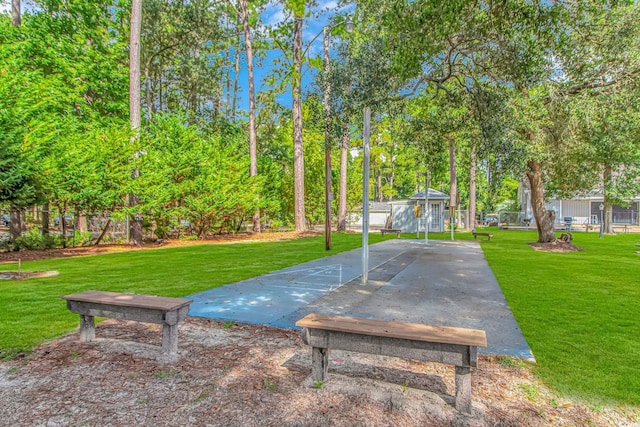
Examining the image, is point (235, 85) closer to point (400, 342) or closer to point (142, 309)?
point (142, 309)

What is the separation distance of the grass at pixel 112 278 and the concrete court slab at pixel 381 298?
3.23 feet

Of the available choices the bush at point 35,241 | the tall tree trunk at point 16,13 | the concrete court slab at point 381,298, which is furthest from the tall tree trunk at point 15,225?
the concrete court slab at point 381,298

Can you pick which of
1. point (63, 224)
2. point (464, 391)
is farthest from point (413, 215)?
point (464, 391)

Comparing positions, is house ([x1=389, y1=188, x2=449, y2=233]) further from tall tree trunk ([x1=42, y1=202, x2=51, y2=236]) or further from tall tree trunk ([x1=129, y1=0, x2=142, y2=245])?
tall tree trunk ([x1=42, y1=202, x2=51, y2=236])

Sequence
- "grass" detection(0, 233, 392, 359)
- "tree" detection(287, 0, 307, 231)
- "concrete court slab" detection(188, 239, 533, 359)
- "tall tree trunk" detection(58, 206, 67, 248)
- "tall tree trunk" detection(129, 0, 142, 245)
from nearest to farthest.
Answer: "grass" detection(0, 233, 392, 359)
"concrete court slab" detection(188, 239, 533, 359)
"tall tree trunk" detection(58, 206, 67, 248)
"tall tree trunk" detection(129, 0, 142, 245)
"tree" detection(287, 0, 307, 231)

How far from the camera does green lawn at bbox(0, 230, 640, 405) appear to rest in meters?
3.54

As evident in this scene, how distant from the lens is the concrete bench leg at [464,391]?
108 inches

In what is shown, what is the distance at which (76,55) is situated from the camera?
17797mm

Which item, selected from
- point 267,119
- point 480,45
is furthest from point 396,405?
point 267,119

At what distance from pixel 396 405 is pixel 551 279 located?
713 centimetres

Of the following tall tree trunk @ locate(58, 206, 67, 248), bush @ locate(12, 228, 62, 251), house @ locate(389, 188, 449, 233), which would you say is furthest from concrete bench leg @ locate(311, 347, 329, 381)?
house @ locate(389, 188, 449, 233)

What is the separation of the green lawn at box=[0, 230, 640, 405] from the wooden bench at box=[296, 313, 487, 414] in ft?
3.49

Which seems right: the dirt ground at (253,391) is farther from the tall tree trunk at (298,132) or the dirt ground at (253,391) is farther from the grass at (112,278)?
the tall tree trunk at (298,132)

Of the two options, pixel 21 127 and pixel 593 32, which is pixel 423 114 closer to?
pixel 593 32
